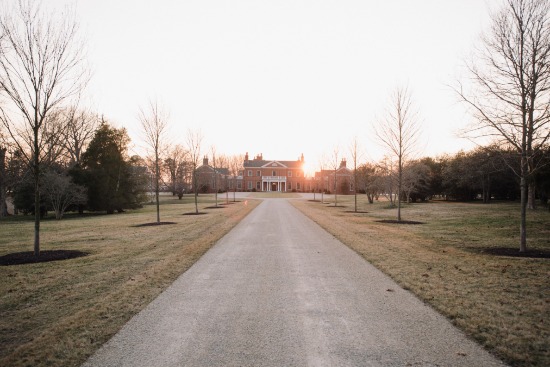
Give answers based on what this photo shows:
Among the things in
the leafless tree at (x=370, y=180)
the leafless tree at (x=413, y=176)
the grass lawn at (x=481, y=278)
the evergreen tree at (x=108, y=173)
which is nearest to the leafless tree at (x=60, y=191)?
the evergreen tree at (x=108, y=173)

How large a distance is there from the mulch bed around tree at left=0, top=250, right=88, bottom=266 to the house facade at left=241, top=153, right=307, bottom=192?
84.4 meters

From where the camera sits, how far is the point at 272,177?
3752 inches

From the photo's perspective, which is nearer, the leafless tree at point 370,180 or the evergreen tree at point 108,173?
the evergreen tree at point 108,173

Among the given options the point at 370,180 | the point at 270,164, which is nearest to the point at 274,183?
the point at 270,164

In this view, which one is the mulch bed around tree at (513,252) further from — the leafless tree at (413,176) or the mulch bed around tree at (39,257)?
the leafless tree at (413,176)

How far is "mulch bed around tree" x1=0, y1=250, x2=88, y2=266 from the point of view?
9281 millimetres

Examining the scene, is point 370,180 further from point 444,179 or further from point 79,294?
point 79,294

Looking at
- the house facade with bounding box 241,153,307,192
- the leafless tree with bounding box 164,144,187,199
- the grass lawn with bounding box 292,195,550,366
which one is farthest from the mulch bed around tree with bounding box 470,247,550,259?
the house facade with bounding box 241,153,307,192

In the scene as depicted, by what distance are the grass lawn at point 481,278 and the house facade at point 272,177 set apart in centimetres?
8067

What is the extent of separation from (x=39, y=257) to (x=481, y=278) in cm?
1139

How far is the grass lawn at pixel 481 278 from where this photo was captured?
174 inches

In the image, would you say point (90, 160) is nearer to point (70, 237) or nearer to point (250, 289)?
point (70, 237)

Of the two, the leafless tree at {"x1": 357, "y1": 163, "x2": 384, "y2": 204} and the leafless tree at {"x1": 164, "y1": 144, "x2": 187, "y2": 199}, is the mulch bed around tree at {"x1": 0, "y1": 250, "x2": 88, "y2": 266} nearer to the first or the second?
the leafless tree at {"x1": 357, "y1": 163, "x2": 384, "y2": 204}

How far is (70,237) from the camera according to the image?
14422 mm
